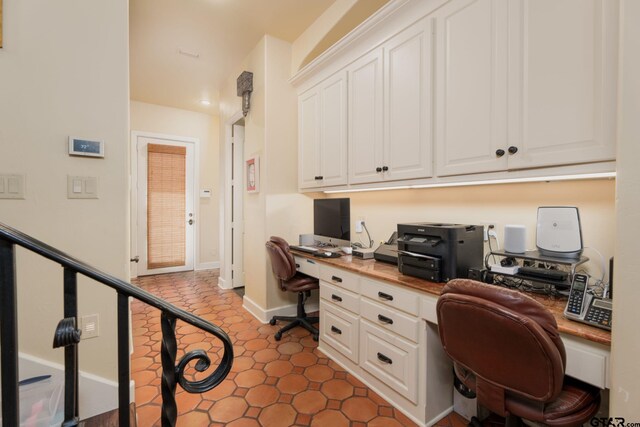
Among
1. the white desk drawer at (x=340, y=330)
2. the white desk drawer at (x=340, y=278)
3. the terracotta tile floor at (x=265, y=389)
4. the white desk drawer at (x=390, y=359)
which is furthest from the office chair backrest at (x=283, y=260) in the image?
the white desk drawer at (x=390, y=359)

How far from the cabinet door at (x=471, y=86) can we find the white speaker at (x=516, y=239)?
37 cm

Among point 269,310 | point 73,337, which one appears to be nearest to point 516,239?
point 73,337

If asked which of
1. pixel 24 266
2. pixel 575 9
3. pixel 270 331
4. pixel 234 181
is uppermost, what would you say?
pixel 575 9

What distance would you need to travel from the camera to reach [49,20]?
1513mm

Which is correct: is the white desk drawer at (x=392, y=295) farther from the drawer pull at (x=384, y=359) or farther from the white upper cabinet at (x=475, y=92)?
the white upper cabinet at (x=475, y=92)

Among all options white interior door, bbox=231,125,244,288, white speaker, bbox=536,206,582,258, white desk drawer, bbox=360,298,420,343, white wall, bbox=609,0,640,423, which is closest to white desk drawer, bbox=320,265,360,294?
white desk drawer, bbox=360,298,420,343

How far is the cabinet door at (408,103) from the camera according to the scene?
1.86 meters

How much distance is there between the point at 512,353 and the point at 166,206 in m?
5.35

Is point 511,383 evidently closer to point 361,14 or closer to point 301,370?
point 301,370

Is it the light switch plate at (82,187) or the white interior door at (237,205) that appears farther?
the white interior door at (237,205)

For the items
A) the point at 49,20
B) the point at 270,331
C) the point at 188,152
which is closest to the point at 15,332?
the point at 49,20

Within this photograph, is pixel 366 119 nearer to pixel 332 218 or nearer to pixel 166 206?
pixel 332 218

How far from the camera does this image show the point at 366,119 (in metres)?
2.34

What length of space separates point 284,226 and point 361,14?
2.16m
